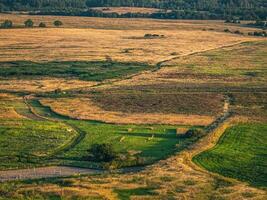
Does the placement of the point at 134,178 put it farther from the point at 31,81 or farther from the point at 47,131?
the point at 31,81

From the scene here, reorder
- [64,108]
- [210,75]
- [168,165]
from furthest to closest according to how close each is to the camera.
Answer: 1. [210,75]
2. [64,108]
3. [168,165]

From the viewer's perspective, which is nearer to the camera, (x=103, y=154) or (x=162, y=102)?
(x=103, y=154)

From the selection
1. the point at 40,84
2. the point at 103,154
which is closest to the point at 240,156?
the point at 103,154

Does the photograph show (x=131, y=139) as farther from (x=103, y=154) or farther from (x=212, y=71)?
(x=212, y=71)

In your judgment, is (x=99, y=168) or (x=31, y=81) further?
(x=31, y=81)

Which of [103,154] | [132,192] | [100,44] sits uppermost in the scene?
[132,192]

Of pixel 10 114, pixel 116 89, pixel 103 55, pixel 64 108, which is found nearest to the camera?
pixel 10 114

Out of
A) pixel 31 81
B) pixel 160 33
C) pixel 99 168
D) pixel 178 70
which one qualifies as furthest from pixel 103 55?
pixel 99 168
